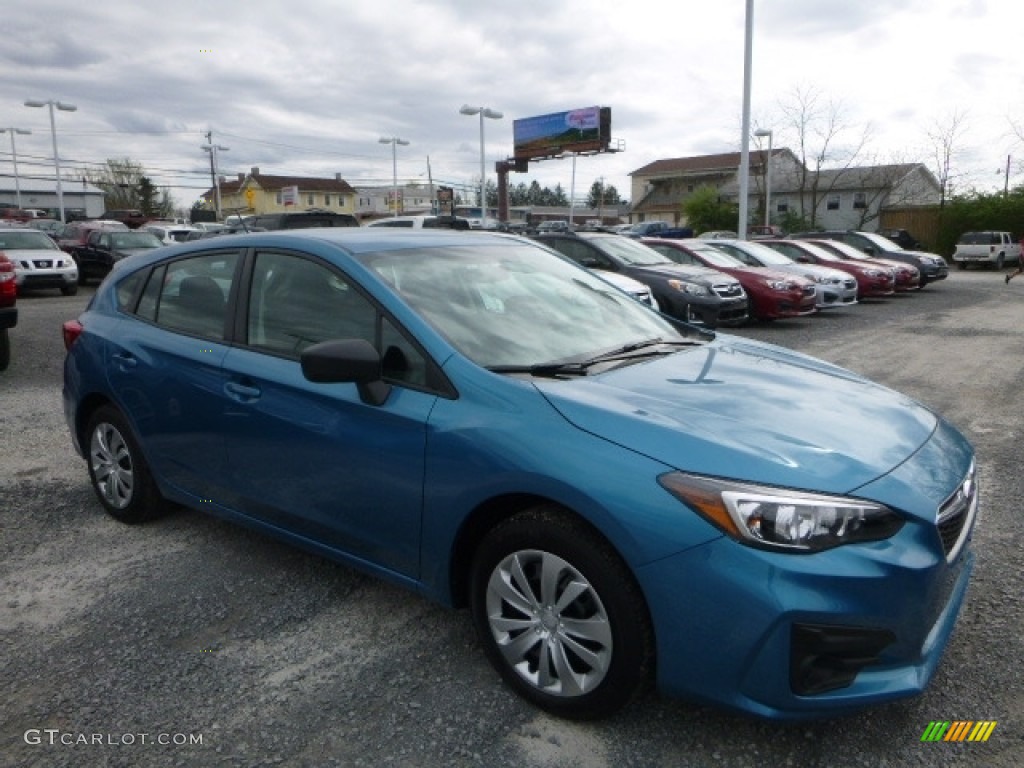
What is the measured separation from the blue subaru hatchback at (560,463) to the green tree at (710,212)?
45.9 m

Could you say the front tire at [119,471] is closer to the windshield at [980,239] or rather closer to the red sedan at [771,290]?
the red sedan at [771,290]

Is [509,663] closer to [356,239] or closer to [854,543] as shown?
[854,543]

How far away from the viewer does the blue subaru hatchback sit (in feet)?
6.95

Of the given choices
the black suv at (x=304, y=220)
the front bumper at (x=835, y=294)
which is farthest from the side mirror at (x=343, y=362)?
the black suv at (x=304, y=220)

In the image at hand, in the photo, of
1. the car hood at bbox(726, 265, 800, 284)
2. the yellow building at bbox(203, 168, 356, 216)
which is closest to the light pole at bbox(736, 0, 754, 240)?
the car hood at bbox(726, 265, 800, 284)

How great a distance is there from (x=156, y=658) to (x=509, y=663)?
4.54 feet

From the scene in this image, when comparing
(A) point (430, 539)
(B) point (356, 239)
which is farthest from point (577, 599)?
(B) point (356, 239)

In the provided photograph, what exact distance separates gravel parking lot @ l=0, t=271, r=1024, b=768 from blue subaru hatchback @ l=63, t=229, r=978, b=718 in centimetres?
22

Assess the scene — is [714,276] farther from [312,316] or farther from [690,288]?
[312,316]

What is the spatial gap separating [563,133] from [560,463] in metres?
55.2

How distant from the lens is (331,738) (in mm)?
2473

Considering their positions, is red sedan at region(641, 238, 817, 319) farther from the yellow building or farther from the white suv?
the yellow building

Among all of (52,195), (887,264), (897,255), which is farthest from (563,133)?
(52,195)

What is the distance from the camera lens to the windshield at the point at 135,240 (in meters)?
19.0
